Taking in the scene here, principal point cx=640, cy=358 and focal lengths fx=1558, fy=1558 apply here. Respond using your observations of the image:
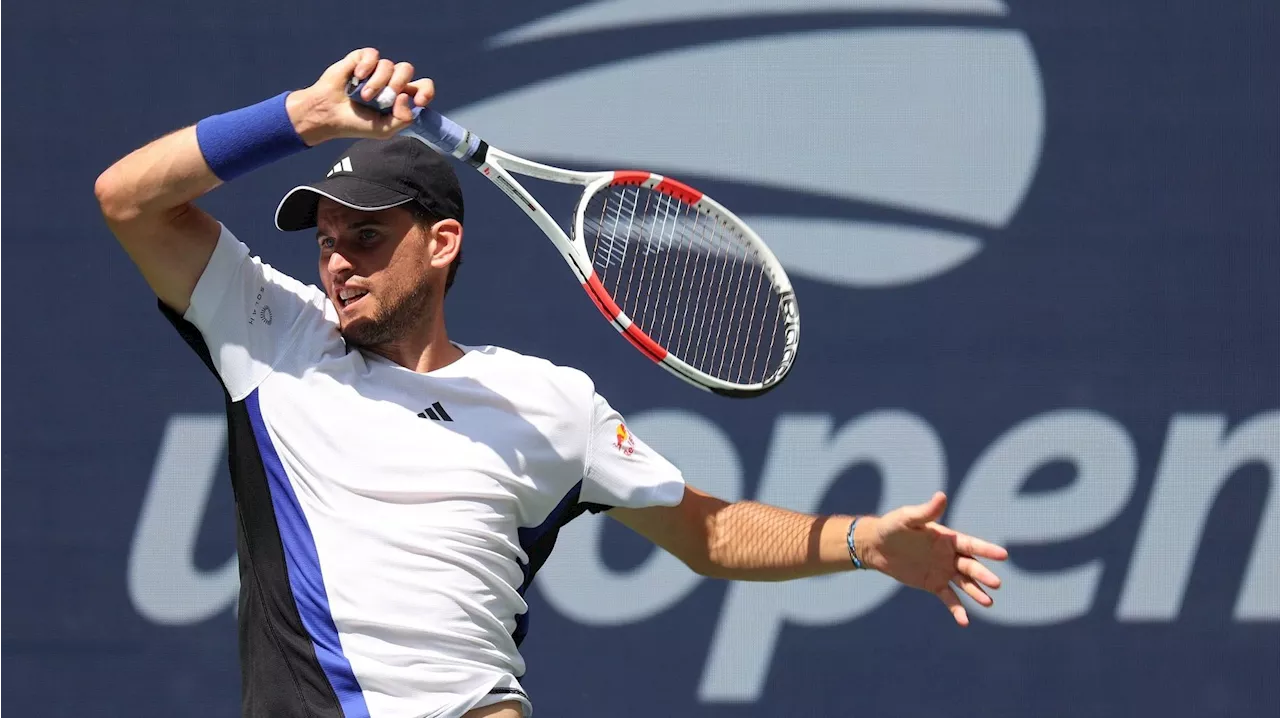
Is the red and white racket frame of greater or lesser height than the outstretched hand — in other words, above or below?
above

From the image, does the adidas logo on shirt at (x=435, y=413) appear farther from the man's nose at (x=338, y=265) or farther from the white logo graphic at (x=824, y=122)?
the white logo graphic at (x=824, y=122)

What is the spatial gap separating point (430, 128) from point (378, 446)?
56 centimetres

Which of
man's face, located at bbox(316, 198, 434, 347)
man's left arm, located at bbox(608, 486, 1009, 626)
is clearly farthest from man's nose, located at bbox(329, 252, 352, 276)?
man's left arm, located at bbox(608, 486, 1009, 626)

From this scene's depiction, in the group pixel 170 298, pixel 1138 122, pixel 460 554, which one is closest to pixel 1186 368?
pixel 1138 122

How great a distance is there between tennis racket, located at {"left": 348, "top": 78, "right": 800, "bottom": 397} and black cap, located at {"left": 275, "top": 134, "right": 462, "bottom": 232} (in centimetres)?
9

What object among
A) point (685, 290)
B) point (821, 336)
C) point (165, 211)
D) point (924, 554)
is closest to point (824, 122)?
point (821, 336)

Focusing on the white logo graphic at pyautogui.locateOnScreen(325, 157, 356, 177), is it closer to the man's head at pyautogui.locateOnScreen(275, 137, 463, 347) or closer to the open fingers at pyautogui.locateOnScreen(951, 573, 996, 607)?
the man's head at pyautogui.locateOnScreen(275, 137, 463, 347)

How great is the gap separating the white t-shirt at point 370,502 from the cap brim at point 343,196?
0.47 feet

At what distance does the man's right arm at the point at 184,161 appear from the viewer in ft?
8.18

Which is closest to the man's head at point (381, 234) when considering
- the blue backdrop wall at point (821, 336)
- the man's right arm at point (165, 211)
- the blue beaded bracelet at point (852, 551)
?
the man's right arm at point (165, 211)

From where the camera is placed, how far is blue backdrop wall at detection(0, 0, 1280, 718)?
14.5 feet

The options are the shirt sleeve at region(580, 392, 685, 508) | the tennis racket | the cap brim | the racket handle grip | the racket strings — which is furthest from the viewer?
the racket strings

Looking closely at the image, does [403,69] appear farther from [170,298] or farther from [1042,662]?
[1042,662]

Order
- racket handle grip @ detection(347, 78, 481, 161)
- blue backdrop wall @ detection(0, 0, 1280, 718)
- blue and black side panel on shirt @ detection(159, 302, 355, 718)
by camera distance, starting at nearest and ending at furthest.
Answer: racket handle grip @ detection(347, 78, 481, 161) → blue and black side panel on shirt @ detection(159, 302, 355, 718) → blue backdrop wall @ detection(0, 0, 1280, 718)
